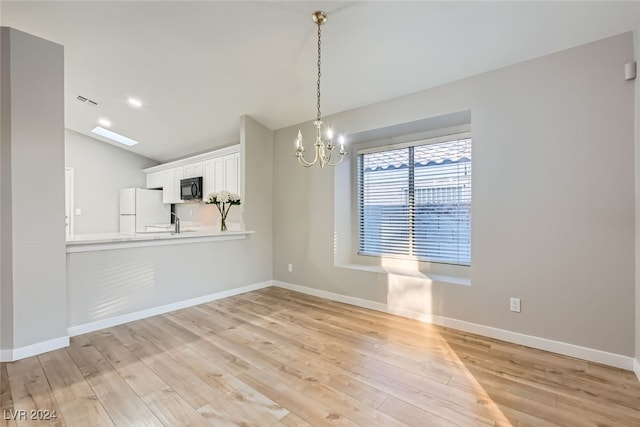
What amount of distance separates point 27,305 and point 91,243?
2.20 ft

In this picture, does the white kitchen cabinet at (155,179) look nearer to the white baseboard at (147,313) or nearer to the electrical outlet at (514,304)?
the white baseboard at (147,313)

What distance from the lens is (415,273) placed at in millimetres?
3625

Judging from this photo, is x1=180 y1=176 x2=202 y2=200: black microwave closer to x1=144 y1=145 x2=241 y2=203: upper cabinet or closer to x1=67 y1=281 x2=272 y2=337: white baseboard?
x1=144 y1=145 x2=241 y2=203: upper cabinet

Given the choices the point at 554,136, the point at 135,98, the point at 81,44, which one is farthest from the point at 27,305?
the point at 554,136

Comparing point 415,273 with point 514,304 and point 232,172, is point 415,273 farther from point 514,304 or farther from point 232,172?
point 232,172

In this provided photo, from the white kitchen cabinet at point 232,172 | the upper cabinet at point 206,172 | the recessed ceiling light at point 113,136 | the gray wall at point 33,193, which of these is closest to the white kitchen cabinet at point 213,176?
the upper cabinet at point 206,172

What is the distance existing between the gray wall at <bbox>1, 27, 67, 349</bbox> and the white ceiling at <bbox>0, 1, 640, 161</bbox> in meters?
0.51

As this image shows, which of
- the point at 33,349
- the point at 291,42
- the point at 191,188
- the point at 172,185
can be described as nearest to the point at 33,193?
the point at 33,349

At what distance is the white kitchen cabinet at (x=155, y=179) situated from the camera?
21.9 feet

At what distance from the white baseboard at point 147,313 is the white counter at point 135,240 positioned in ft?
2.41

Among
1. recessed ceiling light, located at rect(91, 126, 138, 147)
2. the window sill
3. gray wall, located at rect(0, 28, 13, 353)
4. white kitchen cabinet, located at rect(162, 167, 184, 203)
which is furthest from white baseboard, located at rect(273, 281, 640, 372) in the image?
recessed ceiling light, located at rect(91, 126, 138, 147)

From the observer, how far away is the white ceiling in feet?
7.60

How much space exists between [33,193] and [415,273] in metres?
3.81

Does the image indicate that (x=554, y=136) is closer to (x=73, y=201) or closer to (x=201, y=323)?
(x=201, y=323)
